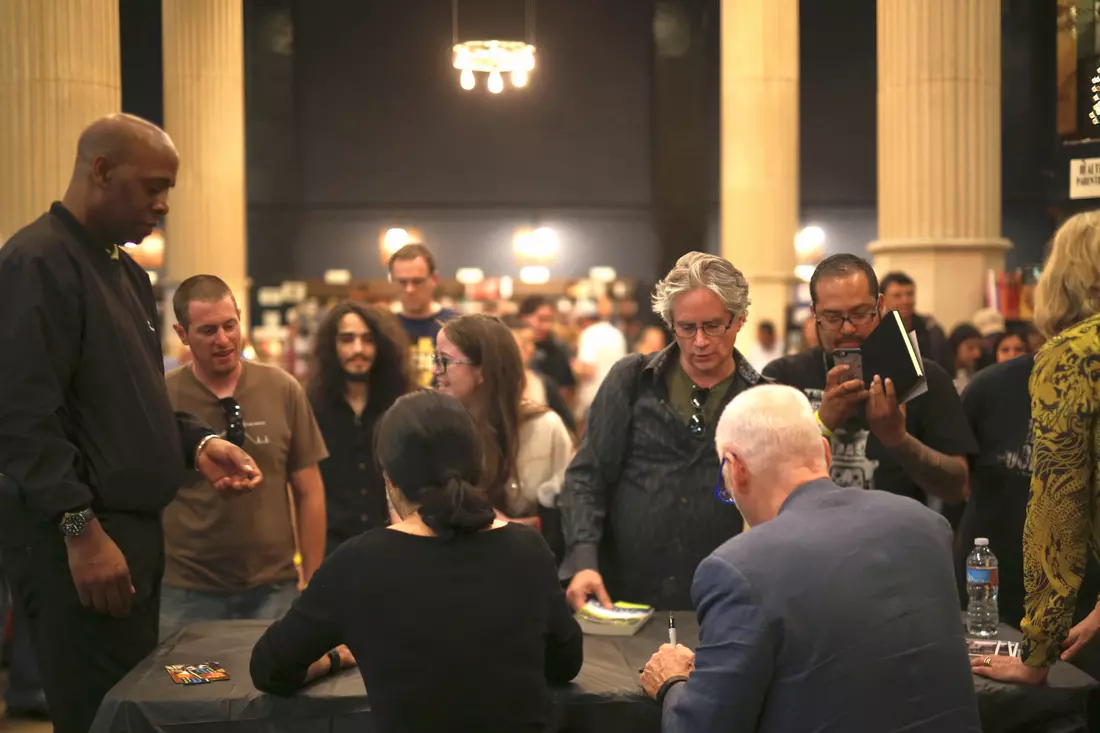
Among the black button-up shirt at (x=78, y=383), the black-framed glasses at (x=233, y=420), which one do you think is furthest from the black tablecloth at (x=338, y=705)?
the black-framed glasses at (x=233, y=420)

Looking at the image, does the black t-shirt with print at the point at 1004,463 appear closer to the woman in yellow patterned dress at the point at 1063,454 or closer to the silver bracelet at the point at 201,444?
the woman in yellow patterned dress at the point at 1063,454

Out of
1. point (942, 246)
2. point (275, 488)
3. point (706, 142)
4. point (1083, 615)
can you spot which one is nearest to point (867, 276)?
point (1083, 615)

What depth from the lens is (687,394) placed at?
376 cm

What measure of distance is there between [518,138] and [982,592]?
17.7 meters

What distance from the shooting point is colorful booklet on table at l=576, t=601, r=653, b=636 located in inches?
132

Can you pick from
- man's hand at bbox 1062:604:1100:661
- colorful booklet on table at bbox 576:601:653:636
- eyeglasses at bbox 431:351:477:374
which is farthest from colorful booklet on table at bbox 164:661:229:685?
man's hand at bbox 1062:604:1100:661

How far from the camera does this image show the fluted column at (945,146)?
344 inches

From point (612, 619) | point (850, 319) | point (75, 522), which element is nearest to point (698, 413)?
point (850, 319)

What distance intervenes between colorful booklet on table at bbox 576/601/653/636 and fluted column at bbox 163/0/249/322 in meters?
9.05

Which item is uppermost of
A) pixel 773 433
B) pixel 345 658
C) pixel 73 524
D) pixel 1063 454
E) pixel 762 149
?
pixel 762 149

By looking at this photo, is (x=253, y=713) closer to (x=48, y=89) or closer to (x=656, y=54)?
(x=48, y=89)

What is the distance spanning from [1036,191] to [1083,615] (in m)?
17.4

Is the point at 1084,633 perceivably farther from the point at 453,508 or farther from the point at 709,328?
the point at 453,508

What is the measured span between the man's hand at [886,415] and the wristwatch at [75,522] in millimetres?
2021
